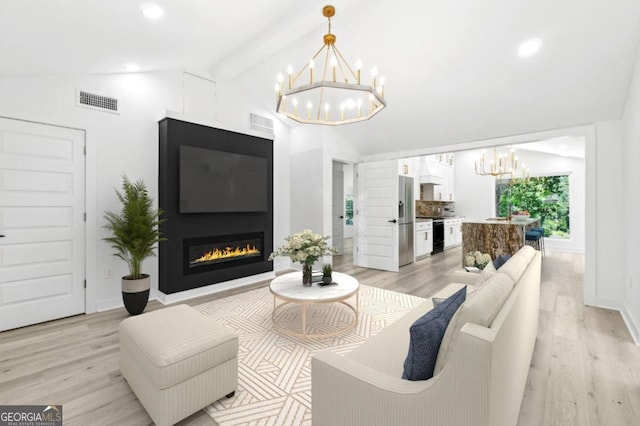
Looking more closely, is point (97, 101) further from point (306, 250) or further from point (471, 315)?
point (471, 315)

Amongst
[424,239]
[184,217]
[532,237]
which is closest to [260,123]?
[184,217]

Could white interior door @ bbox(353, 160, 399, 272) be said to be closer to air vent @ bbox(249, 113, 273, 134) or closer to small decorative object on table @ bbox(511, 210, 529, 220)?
air vent @ bbox(249, 113, 273, 134)

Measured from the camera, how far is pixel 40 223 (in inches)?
122

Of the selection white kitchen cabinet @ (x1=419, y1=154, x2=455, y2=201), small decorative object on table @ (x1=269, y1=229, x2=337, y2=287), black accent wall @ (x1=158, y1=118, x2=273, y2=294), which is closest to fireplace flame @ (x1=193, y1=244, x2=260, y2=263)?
black accent wall @ (x1=158, y1=118, x2=273, y2=294)

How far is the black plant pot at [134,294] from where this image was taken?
3221mm

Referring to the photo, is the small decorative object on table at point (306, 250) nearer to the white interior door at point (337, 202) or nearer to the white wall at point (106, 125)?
the white wall at point (106, 125)

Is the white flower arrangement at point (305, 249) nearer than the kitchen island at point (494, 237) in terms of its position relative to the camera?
Yes

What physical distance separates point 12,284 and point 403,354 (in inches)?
154

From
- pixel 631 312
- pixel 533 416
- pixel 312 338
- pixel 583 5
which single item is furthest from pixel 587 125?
pixel 312 338

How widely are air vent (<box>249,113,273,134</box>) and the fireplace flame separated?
2098 millimetres

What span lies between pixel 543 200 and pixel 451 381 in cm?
920

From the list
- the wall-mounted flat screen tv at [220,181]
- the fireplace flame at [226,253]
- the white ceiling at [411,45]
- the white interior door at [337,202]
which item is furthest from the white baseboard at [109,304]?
the white interior door at [337,202]

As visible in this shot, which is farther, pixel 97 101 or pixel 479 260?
pixel 479 260

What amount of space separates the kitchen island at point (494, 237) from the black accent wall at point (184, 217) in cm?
424
